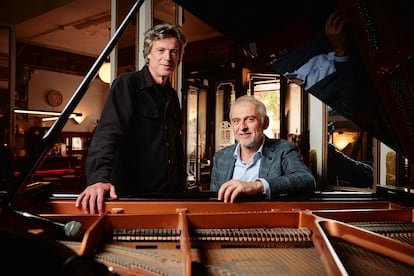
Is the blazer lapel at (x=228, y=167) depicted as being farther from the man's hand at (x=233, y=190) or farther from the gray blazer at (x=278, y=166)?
the man's hand at (x=233, y=190)

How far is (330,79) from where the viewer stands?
1.58 metres

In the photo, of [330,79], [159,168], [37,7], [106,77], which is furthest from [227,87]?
[330,79]

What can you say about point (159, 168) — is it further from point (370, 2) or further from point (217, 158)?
point (370, 2)

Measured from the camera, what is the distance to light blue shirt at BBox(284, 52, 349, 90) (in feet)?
5.15

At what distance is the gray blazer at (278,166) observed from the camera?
1.93 meters

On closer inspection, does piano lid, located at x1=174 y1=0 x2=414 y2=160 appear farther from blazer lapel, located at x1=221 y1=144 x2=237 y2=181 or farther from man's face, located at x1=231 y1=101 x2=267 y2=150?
blazer lapel, located at x1=221 y1=144 x2=237 y2=181

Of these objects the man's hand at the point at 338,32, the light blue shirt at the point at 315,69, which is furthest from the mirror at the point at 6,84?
the man's hand at the point at 338,32

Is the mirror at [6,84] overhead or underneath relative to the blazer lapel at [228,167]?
overhead

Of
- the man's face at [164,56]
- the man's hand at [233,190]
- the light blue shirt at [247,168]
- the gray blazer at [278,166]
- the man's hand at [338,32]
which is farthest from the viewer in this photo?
the light blue shirt at [247,168]

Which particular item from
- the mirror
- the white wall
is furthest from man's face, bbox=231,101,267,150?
the white wall

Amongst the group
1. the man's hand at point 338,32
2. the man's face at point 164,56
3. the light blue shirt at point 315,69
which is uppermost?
the man's face at point 164,56

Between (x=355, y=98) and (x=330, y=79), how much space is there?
14 cm

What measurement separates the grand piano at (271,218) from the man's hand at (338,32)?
110 millimetres

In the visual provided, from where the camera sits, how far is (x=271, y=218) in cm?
140
